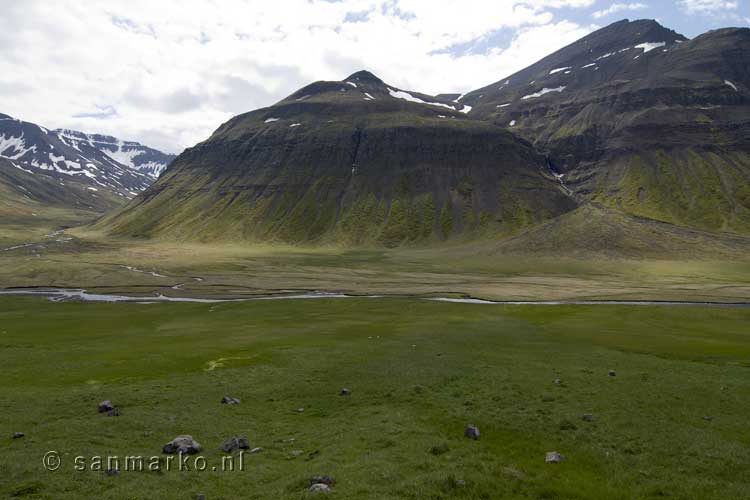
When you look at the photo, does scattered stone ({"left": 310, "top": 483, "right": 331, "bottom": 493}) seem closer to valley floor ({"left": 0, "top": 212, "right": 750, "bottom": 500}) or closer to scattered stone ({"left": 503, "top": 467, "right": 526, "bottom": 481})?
valley floor ({"left": 0, "top": 212, "right": 750, "bottom": 500})

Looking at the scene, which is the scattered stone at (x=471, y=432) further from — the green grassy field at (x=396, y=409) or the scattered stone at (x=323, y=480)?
the scattered stone at (x=323, y=480)

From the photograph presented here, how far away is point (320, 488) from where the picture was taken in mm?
17266

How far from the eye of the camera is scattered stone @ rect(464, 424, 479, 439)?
24.1 metres

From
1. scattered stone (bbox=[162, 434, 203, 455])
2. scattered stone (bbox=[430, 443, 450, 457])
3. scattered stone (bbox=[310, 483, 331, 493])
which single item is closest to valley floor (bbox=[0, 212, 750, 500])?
scattered stone (bbox=[430, 443, 450, 457])

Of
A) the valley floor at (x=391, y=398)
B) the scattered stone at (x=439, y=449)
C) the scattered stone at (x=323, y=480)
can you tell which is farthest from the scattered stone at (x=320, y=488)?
the scattered stone at (x=439, y=449)

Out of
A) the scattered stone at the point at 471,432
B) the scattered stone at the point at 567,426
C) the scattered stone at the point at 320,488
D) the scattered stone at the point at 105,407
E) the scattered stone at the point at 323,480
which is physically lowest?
the scattered stone at the point at 105,407

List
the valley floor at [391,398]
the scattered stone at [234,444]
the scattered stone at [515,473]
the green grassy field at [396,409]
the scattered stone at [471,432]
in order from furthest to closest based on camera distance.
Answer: the scattered stone at [471,432]
the scattered stone at [234,444]
the scattered stone at [515,473]
the valley floor at [391,398]
the green grassy field at [396,409]

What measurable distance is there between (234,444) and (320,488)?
7.48m

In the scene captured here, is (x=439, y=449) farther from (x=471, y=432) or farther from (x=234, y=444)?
(x=234, y=444)

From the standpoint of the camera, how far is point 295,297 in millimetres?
105625

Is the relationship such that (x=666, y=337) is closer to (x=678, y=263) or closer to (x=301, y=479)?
(x=301, y=479)

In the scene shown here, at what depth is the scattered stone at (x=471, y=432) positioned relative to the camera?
24.1 meters

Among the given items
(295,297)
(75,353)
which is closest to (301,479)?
(75,353)

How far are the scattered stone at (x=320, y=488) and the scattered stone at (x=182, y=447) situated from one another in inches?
309
